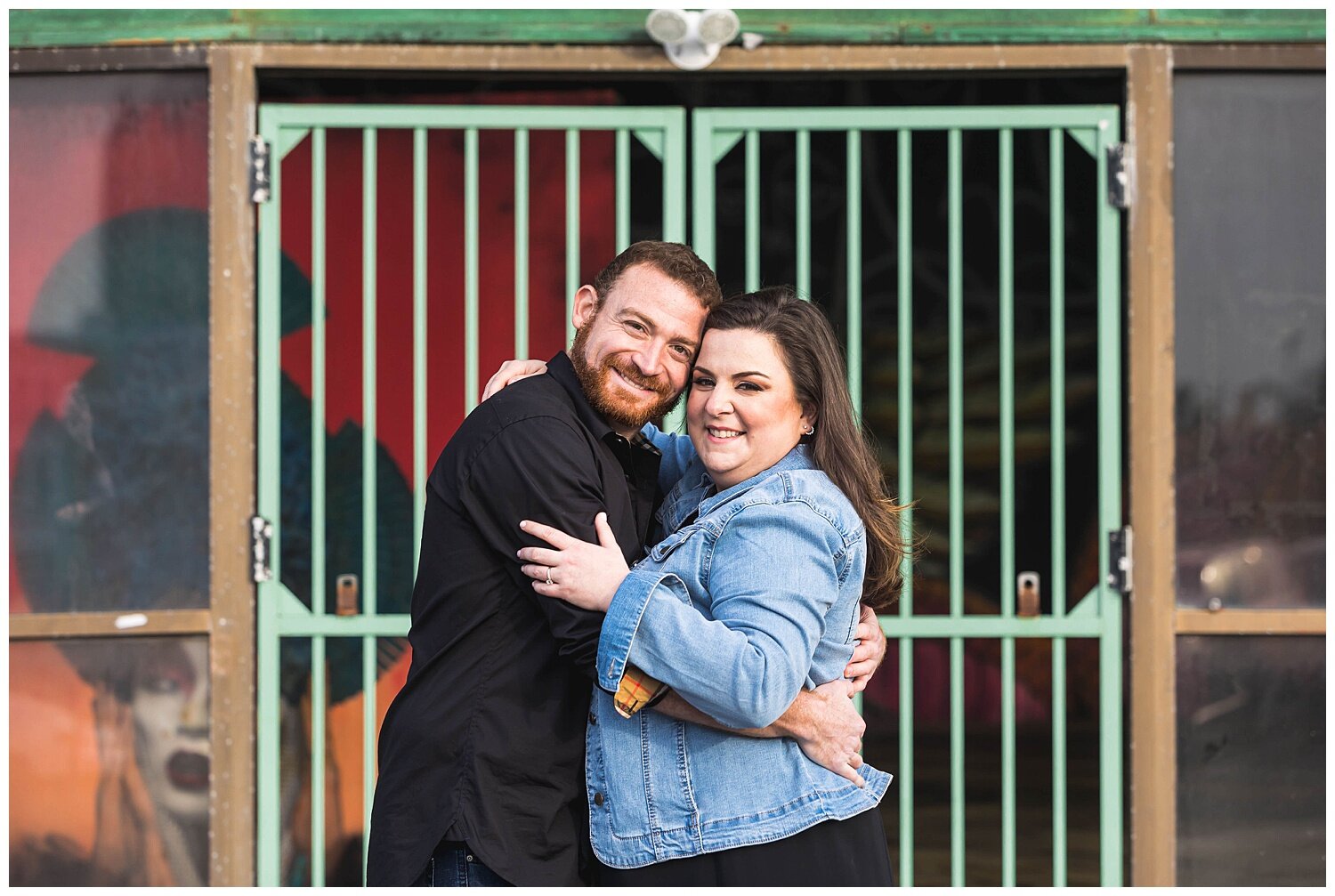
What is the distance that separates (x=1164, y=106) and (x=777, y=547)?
233 cm

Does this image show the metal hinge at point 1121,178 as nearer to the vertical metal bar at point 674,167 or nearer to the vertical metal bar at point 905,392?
the vertical metal bar at point 905,392

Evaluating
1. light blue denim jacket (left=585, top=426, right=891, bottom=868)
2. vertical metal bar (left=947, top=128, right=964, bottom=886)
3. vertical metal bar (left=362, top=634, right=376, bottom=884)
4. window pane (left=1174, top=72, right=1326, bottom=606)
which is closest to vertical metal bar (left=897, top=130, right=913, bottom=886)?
vertical metal bar (left=947, top=128, right=964, bottom=886)

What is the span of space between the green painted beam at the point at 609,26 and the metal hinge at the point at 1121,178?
0.31 metres

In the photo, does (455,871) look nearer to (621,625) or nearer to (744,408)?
(621,625)

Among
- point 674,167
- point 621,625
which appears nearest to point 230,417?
point 674,167

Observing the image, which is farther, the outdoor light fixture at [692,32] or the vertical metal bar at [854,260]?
the vertical metal bar at [854,260]

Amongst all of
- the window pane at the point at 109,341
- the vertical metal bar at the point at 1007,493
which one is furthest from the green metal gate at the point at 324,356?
the vertical metal bar at the point at 1007,493

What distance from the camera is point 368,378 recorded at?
13.1 feet

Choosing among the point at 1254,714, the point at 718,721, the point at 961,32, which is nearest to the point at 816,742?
the point at 718,721

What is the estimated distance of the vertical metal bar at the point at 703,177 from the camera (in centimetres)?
397

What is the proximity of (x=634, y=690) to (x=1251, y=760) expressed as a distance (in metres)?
2.44

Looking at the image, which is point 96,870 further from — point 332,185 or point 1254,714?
point 1254,714

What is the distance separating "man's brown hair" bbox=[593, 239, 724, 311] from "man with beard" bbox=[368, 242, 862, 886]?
0.02 metres

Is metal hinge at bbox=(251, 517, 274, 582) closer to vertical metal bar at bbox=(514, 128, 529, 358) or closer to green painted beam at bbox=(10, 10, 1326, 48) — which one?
vertical metal bar at bbox=(514, 128, 529, 358)
